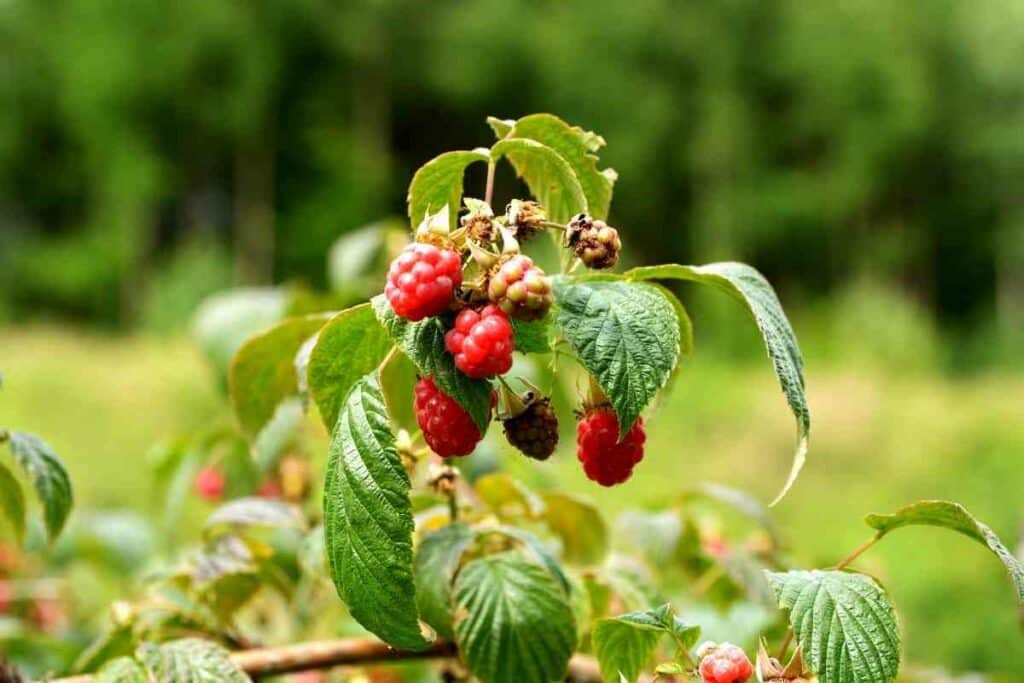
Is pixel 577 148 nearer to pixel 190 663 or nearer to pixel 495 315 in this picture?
pixel 495 315

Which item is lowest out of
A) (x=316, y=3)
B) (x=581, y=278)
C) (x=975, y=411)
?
(x=975, y=411)

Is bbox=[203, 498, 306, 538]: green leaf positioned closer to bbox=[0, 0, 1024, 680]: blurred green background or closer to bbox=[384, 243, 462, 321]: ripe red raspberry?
bbox=[384, 243, 462, 321]: ripe red raspberry

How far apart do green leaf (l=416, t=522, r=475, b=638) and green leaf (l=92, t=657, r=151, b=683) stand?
94 millimetres

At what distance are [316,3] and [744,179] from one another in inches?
103

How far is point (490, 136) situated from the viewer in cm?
645

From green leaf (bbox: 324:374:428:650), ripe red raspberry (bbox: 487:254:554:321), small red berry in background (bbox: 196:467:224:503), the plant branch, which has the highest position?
ripe red raspberry (bbox: 487:254:554:321)

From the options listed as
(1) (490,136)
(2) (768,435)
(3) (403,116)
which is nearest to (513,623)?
(2) (768,435)

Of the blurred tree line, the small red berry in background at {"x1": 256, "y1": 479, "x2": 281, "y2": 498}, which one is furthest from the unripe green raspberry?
the blurred tree line

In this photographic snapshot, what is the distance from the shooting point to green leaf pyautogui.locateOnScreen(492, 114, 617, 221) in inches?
14.8

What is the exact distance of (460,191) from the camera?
37 centimetres

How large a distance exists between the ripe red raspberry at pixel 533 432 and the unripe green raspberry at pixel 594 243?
0.15ft

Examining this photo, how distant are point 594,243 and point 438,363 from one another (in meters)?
0.05

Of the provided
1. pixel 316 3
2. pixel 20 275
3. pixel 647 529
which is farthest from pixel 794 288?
pixel 647 529

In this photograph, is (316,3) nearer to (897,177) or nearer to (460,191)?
(897,177)
